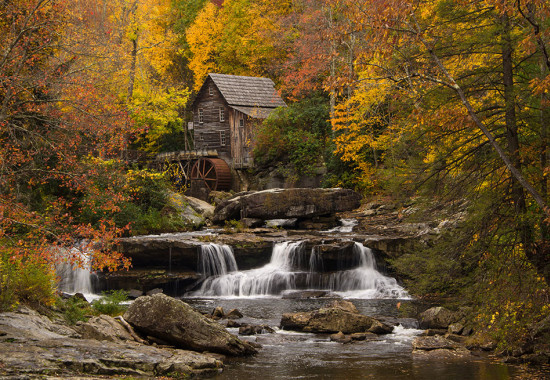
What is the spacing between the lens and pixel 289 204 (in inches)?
993

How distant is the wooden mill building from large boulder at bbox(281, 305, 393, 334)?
80.4ft

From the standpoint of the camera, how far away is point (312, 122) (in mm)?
34406

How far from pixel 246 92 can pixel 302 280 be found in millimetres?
21455

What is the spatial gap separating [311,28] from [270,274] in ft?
56.0

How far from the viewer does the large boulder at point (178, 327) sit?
10.1m

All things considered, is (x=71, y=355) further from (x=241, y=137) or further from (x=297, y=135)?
(x=241, y=137)

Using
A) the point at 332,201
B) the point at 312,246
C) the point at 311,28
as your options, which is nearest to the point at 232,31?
the point at 311,28

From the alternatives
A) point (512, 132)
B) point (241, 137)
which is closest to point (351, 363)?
point (512, 132)

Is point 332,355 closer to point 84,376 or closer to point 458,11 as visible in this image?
point 84,376

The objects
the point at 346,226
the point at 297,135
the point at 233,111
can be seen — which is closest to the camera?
the point at 346,226

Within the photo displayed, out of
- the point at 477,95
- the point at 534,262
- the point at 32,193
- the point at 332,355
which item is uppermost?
the point at 477,95

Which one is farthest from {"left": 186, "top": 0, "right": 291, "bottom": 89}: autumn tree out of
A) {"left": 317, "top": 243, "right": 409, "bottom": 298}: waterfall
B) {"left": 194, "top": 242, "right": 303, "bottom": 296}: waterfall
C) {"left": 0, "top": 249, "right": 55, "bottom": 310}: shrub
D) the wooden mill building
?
{"left": 0, "top": 249, "right": 55, "bottom": 310}: shrub

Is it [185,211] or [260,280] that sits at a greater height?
[185,211]

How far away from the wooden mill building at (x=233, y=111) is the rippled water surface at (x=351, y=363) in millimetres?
25694
